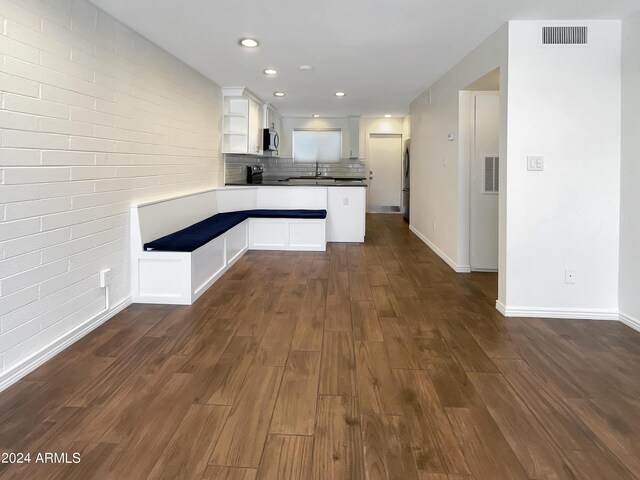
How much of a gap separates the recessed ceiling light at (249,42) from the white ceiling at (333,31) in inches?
2.6

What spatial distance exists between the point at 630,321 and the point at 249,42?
3734mm

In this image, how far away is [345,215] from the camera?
6.75 meters

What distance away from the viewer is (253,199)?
21.8ft

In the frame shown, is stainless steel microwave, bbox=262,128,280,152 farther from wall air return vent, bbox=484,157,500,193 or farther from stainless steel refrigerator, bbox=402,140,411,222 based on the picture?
wall air return vent, bbox=484,157,500,193

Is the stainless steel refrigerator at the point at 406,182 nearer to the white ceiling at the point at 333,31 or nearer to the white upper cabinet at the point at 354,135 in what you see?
the white upper cabinet at the point at 354,135

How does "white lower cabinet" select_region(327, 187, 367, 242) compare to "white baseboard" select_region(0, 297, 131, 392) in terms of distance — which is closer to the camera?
"white baseboard" select_region(0, 297, 131, 392)

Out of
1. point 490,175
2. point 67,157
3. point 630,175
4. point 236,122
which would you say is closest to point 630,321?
point 630,175

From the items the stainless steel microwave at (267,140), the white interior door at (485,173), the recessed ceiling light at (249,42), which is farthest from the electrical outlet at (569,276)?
the stainless steel microwave at (267,140)

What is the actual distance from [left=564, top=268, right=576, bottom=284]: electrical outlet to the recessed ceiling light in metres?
3.18

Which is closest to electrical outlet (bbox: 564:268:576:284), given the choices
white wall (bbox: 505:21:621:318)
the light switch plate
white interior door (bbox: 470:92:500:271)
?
white wall (bbox: 505:21:621:318)

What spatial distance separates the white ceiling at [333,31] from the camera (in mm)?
2975

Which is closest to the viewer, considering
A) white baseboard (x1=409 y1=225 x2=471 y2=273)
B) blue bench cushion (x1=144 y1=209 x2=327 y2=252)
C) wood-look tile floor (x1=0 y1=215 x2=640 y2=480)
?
wood-look tile floor (x1=0 y1=215 x2=640 y2=480)

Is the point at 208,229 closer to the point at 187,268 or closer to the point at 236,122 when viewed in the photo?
the point at 187,268

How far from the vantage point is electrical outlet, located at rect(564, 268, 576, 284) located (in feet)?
11.0
